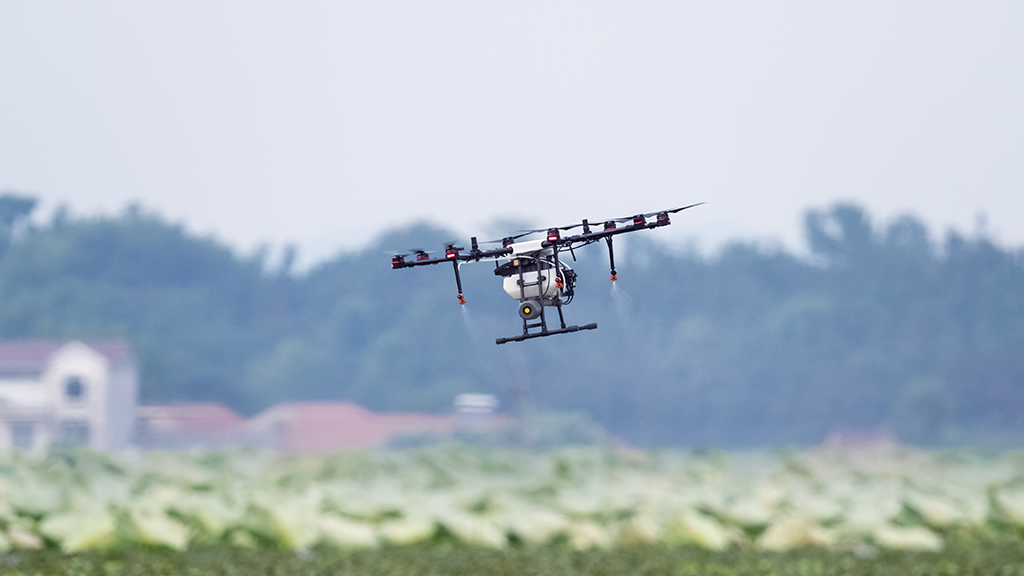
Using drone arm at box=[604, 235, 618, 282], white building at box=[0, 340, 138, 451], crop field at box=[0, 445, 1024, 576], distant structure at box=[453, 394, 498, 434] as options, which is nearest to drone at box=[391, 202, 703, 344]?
drone arm at box=[604, 235, 618, 282]

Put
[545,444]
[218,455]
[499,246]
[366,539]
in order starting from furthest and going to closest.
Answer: [218,455] → [545,444] → [366,539] → [499,246]

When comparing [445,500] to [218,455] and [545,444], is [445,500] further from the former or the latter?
[218,455]

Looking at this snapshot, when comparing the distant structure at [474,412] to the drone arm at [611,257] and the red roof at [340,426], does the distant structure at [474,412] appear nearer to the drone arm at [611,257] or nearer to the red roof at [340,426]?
the red roof at [340,426]

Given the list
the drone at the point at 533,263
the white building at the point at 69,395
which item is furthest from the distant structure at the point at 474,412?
the drone at the point at 533,263

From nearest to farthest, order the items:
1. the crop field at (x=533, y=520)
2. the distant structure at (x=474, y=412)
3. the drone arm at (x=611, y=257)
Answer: the drone arm at (x=611, y=257) < the crop field at (x=533, y=520) < the distant structure at (x=474, y=412)

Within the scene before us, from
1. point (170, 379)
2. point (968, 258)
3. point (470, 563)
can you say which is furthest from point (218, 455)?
point (968, 258)

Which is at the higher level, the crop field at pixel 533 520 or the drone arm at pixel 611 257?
the drone arm at pixel 611 257

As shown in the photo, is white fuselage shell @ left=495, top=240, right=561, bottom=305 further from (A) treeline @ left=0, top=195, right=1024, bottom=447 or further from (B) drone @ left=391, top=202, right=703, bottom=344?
(A) treeline @ left=0, top=195, right=1024, bottom=447
